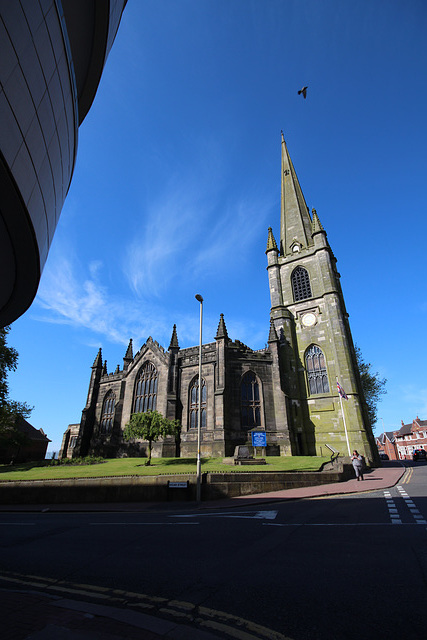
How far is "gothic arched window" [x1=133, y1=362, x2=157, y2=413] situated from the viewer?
33.9m

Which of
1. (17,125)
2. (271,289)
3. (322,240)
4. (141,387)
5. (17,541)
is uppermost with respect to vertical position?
(322,240)

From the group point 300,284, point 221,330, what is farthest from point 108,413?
point 300,284

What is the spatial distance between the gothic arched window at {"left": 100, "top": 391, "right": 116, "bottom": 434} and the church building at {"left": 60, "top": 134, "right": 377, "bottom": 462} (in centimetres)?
12

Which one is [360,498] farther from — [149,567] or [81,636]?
[81,636]

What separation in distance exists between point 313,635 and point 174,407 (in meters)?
28.1

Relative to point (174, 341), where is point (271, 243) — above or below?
above

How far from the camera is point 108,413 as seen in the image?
3719 centimetres

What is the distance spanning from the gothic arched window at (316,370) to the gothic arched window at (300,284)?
22.1 feet

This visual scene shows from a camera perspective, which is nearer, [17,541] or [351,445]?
[17,541]

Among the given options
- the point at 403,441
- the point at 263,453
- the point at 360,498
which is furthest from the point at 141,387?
the point at 403,441

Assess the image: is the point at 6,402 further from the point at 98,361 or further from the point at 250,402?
the point at 250,402

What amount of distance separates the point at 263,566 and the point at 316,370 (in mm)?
30754

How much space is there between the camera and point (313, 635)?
3.09m

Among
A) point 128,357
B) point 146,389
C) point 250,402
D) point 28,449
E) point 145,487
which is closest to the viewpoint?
point 145,487
